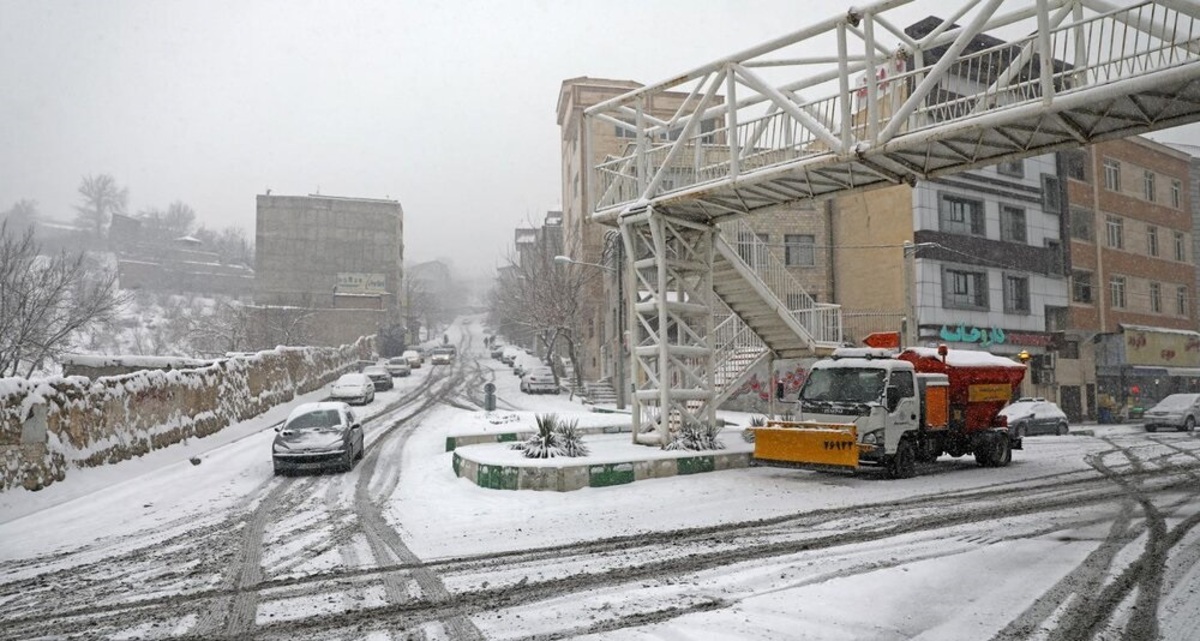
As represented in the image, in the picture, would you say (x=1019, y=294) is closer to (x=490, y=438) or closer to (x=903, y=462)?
(x=903, y=462)

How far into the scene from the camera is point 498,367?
6688 cm

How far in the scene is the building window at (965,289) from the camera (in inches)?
1307

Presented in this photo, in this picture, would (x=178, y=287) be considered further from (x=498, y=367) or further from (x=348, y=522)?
(x=348, y=522)

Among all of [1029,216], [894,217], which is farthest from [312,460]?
[1029,216]

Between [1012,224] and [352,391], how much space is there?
3206cm

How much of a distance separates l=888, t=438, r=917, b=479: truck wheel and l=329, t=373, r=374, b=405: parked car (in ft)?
86.0

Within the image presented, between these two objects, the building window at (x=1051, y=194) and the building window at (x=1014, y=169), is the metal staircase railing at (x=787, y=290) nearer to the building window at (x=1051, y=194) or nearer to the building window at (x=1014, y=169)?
the building window at (x=1014, y=169)

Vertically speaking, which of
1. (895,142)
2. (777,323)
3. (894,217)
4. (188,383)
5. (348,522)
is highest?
(894,217)

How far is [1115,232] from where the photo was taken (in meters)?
40.5

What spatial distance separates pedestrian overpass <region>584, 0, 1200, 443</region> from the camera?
34.4 ft

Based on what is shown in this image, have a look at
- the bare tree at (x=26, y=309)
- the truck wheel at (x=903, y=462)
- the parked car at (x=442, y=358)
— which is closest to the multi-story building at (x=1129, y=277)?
the truck wheel at (x=903, y=462)

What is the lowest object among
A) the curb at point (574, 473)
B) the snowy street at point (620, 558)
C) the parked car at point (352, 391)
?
the snowy street at point (620, 558)

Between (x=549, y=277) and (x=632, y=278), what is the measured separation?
91.8 ft

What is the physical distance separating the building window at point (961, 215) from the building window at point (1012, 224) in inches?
63.8
